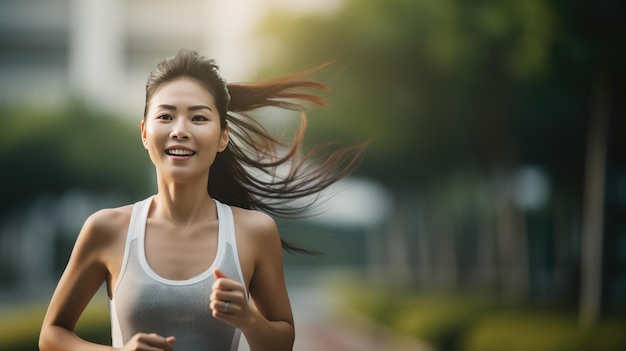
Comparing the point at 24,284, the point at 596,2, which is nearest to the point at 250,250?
the point at 596,2

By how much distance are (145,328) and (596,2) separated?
836 cm

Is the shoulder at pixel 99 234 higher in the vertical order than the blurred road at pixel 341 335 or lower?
higher

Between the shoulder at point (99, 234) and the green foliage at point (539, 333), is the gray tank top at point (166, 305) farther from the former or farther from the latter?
the green foliage at point (539, 333)

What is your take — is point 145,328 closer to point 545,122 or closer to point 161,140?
point 161,140

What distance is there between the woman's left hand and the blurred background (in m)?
0.81

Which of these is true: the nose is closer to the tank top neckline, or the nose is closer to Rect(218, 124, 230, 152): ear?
Rect(218, 124, 230, 152): ear

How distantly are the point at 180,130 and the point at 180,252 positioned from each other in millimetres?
350

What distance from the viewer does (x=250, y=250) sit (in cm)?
285

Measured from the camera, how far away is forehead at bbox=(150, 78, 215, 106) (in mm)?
2803

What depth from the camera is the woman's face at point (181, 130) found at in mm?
2775

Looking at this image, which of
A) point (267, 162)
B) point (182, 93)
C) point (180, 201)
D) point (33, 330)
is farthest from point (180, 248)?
point (33, 330)

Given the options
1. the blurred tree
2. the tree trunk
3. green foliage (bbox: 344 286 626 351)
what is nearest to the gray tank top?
green foliage (bbox: 344 286 626 351)

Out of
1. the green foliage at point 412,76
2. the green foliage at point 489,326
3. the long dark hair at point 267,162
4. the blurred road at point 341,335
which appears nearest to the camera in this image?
the long dark hair at point 267,162

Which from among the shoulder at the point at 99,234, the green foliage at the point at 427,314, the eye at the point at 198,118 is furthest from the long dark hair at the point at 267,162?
the green foliage at the point at 427,314
